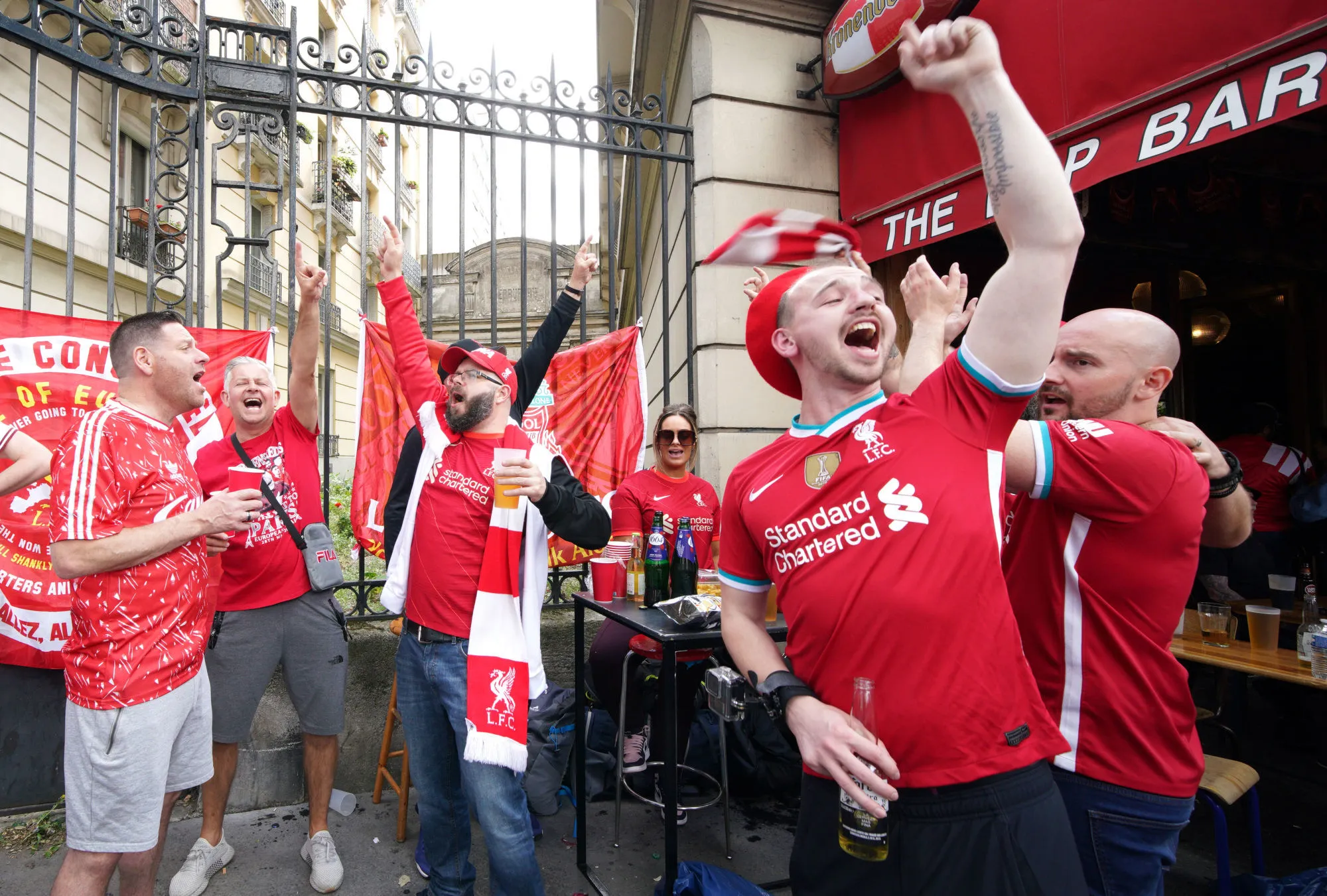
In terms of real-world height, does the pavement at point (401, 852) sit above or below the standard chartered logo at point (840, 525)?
below

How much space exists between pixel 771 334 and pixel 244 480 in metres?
2.06

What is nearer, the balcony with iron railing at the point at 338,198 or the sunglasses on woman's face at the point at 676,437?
the sunglasses on woman's face at the point at 676,437

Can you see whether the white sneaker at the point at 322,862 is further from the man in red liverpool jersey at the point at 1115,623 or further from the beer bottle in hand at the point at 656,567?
the man in red liverpool jersey at the point at 1115,623

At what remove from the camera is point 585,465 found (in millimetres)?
5047

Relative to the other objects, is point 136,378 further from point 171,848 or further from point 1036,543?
point 1036,543

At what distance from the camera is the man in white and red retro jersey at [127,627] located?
235 cm

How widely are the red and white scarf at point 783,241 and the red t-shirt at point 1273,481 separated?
19.0ft

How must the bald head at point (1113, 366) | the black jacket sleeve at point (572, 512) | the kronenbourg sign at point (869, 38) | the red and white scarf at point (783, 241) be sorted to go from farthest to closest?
1. the kronenbourg sign at point (869, 38)
2. the black jacket sleeve at point (572, 512)
3. the red and white scarf at point (783, 241)
4. the bald head at point (1113, 366)

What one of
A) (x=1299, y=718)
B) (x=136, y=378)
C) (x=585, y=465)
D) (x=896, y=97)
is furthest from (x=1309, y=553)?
(x=136, y=378)

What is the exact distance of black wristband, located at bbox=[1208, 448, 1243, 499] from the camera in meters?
1.96

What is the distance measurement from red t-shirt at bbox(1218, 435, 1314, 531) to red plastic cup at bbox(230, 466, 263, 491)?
7.08 meters

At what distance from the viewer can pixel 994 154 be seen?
134 centimetres

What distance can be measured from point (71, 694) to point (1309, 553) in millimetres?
8475

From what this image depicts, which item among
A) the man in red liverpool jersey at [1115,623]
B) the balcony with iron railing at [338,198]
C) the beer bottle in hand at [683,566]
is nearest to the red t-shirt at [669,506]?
the beer bottle in hand at [683,566]
